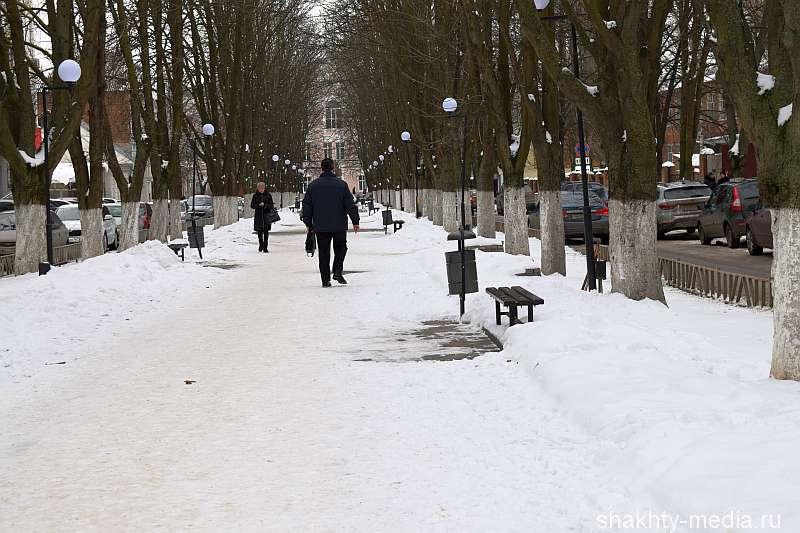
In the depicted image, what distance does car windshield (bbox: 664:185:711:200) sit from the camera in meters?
33.2

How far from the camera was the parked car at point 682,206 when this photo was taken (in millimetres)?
33062

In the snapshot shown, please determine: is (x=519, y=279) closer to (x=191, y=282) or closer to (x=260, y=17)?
(x=191, y=282)

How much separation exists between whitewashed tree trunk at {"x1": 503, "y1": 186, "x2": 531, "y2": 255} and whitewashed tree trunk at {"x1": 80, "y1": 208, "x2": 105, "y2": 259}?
897cm

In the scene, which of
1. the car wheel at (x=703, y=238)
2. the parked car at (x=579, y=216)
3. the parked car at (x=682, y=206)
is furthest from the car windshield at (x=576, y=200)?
the car wheel at (x=703, y=238)

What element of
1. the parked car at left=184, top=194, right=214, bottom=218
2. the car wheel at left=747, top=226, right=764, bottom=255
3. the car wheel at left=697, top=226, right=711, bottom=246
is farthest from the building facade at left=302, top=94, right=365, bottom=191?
the car wheel at left=747, top=226, right=764, bottom=255

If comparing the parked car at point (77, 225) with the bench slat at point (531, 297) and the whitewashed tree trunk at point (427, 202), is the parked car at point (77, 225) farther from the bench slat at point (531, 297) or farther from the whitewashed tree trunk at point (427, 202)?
the bench slat at point (531, 297)

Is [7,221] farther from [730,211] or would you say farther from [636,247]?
[636,247]

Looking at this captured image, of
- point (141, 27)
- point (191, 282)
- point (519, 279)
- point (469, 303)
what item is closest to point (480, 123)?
point (141, 27)

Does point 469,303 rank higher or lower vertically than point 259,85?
lower

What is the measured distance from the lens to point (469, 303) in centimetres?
1466

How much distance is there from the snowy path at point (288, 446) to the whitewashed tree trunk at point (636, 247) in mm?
3505

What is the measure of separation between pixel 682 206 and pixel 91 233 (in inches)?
643

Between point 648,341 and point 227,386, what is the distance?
11.7 ft

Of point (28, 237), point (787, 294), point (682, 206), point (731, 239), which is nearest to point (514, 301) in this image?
point (787, 294)
